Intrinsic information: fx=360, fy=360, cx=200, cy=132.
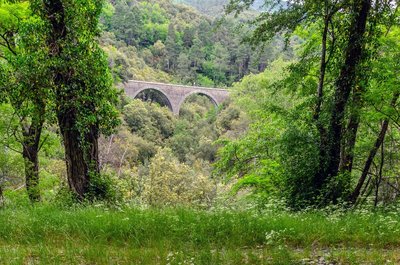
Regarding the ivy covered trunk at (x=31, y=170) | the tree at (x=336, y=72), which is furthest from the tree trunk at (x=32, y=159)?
the tree at (x=336, y=72)

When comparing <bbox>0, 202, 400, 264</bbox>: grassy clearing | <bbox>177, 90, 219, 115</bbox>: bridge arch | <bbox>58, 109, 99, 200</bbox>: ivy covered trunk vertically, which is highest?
<bbox>177, 90, 219, 115</bbox>: bridge arch

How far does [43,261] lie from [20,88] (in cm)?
421

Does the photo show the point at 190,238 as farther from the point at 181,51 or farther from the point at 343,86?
the point at 181,51

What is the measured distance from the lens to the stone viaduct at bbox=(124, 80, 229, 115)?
53.5 metres

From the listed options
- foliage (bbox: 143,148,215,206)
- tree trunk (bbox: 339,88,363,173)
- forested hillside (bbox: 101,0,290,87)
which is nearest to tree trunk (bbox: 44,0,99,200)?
tree trunk (bbox: 339,88,363,173)

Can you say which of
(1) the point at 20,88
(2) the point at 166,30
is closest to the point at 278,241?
(1) the point at 20,88

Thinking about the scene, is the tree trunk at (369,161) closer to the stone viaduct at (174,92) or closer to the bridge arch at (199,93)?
the stone viaduct at (174,92)

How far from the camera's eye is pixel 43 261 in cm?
384

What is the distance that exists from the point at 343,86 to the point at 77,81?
573 centimetres

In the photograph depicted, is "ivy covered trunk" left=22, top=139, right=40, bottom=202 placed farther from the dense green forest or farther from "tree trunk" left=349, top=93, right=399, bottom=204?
"tree trunk" left=349, top=93, right=399, bottom=204

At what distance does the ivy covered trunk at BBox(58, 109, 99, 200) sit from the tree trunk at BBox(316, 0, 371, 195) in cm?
515

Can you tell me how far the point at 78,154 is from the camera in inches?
301

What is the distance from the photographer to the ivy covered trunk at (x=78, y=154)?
7430 millimetres

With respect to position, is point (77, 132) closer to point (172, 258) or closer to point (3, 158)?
point (172, 258)
